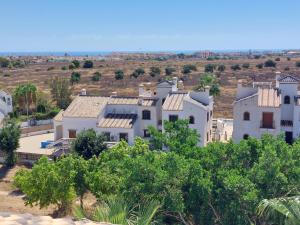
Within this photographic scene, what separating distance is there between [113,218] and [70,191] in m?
17.7

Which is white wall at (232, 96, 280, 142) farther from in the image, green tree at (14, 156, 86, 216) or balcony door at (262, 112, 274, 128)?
green tree at (14, 156, 86, 216)

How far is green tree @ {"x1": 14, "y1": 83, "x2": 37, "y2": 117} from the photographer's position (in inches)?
2613

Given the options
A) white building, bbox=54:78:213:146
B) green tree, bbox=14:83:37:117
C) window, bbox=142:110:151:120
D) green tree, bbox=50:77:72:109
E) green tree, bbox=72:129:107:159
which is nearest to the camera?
green tree, bbox=72:129:107:159

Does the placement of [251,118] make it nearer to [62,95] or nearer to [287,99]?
[287,99]

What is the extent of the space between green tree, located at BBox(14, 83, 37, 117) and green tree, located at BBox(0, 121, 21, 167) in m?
21.4

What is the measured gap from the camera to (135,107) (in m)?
46.7

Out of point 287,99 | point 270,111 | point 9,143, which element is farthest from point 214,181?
point 9,143

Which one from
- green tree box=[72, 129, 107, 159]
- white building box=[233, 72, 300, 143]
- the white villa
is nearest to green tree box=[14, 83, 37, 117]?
the white villa

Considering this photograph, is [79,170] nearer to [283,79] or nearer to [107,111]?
[107,111]

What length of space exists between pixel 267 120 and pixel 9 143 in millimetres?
26120

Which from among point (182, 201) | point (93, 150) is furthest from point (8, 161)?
point (182, 201)

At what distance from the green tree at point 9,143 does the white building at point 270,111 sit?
22704 mm

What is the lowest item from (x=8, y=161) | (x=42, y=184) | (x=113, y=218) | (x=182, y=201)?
(x=8, y=161)

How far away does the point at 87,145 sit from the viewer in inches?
1609
